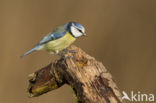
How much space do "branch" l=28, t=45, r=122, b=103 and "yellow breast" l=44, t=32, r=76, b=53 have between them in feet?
0.14

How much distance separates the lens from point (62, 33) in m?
1.41

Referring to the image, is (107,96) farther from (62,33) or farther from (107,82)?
(62,33)

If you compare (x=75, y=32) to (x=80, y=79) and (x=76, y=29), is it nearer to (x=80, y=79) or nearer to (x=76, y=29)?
(x=76, y=29)

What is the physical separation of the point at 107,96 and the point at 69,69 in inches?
7.0

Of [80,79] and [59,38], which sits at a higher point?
[59,38]

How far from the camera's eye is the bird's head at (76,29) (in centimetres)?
135

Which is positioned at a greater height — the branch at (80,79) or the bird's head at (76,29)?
the bird's head at (76,29)

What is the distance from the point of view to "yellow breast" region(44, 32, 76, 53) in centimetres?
141

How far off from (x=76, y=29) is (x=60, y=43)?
3.8 inches

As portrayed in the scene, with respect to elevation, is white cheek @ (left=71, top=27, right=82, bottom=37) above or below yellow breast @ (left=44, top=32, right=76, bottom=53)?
above

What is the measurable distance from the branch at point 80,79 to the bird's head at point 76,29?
3.5 inches

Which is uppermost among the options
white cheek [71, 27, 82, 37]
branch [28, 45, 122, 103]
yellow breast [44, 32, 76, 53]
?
white cheek [71, 27, 82, 37]

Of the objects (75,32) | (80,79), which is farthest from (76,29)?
(80,79)

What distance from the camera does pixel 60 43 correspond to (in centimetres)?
142
